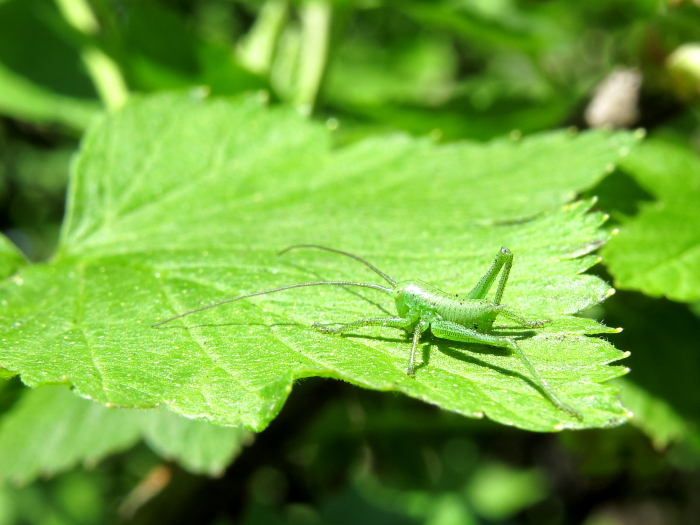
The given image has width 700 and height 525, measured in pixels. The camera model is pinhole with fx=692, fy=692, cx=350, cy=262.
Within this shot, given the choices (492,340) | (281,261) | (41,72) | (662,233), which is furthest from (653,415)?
(41,72)

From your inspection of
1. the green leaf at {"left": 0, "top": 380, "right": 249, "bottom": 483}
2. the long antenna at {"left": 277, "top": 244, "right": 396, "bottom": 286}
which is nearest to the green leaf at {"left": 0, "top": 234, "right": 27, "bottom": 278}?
the long antenna at {"left": 277, "top": 244, "right": 396, "bottom": 286}

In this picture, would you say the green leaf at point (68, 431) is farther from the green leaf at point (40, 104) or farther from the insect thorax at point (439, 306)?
the green leaf at point (40, 104)

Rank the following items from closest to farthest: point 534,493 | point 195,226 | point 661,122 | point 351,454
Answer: point 195,226 < point 661,122 < point 351,454 < point 534,493

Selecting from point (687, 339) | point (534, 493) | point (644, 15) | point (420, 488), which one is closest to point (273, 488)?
point (420, 488)

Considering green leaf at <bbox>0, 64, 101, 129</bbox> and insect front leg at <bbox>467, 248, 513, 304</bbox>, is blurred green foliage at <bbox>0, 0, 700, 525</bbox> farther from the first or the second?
insect front leg at <bbox>467, 248, 513, 304</bbox>

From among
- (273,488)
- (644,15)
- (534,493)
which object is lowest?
(534,493)

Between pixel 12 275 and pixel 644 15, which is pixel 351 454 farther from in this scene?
pixel 644 15

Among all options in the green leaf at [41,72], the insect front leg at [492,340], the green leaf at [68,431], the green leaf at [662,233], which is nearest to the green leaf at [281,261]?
the insect front leg at [492,340]
